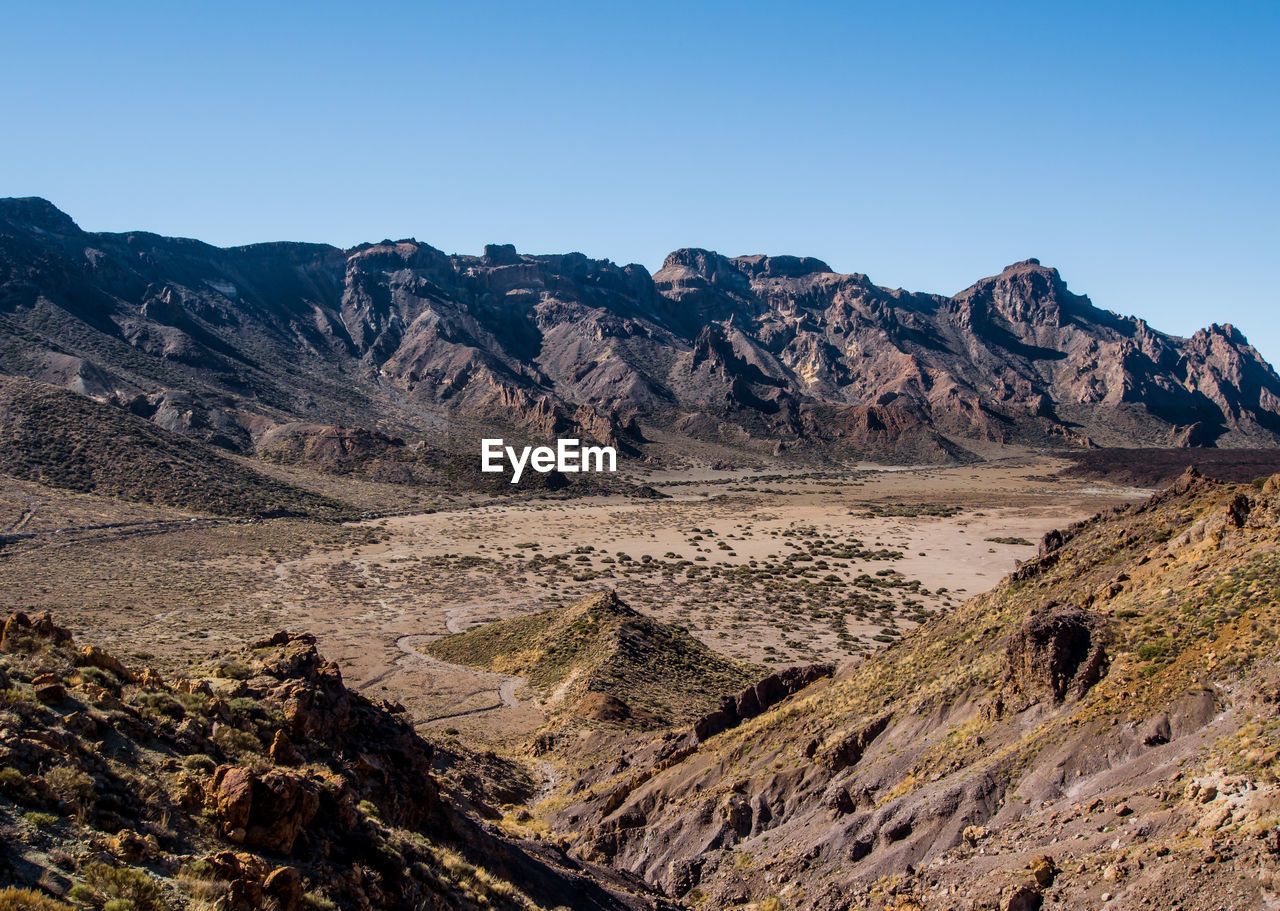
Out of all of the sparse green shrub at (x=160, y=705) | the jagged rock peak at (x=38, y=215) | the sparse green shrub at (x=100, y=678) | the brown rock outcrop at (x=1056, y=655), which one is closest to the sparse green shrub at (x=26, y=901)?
the sparse green shrub at (x=160, y=705)

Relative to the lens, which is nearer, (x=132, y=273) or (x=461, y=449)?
(x=461, y=449)

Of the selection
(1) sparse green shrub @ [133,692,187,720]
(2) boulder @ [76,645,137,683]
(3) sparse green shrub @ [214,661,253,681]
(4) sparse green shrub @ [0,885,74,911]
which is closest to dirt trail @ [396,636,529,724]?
(3) sparse green shrub @ [214,661,253,681]

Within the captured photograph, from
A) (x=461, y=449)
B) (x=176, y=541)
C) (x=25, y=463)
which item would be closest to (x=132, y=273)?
(x=461, y=449)

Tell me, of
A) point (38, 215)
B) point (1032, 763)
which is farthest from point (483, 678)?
point (38, 215)

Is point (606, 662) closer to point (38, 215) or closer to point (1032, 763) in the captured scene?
point (1032, 763)

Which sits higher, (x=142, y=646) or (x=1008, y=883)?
(x=1008, y=883)

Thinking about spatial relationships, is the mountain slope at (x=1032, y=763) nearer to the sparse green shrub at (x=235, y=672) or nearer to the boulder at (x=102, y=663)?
the sparse green shrub at (x=235, y=672)

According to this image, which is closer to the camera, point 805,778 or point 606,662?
point 805,778

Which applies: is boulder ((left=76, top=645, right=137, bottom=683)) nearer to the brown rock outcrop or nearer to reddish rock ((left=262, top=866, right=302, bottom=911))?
reddish rock ((left=262, top=866, right=302, bottom=911))

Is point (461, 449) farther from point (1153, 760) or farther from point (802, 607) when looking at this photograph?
point (1153, 760)
